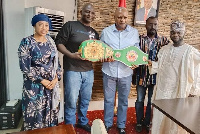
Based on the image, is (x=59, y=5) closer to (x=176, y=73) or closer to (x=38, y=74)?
(x=38, y=74)

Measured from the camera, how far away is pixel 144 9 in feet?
11.1

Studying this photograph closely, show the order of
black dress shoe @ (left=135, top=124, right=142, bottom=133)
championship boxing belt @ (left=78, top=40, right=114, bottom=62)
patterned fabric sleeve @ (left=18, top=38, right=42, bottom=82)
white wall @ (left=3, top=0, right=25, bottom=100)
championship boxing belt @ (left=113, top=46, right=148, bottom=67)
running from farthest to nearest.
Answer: black dress shoe @ (left=135, top=124, right=142, bottom=133) < white wall @ (left=3, top=0, right=25, bottom=100) < championship boxing belt @ (left=113, top=46, right=148, bottom=67) < championship boxing belt @ (left=78, top=40, right=114, bottom=62) < patterned fabric sleeve @ (left=18, top=38, right=42, bottom=82)

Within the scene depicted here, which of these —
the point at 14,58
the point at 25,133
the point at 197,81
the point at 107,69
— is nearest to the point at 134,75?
the point at 107,69

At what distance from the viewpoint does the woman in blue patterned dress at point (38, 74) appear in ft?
5.97

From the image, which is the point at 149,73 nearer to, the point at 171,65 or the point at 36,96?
the point at 171,65

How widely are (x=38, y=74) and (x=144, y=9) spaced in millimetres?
2269

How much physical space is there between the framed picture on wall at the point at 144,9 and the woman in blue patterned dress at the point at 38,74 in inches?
73.6

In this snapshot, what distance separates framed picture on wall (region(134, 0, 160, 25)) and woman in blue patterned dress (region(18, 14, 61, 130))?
1.87 meters

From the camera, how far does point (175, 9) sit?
3576mm

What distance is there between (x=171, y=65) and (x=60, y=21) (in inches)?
58.2

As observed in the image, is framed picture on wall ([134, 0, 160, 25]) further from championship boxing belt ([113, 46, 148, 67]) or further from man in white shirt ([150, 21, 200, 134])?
man in white shirt ([150, 21, 200, 134])

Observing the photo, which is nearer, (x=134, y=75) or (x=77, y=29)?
(x=77, y=29)

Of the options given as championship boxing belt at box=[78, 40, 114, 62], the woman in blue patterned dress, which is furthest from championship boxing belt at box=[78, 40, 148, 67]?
the woman in blue patterned dress

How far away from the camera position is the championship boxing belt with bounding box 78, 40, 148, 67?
2.22m
